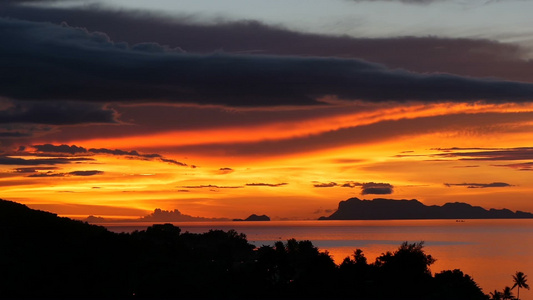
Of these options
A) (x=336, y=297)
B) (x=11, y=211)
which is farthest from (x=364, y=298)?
(x=11, y=211)

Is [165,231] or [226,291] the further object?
[165,231]

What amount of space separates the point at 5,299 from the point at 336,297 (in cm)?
4017

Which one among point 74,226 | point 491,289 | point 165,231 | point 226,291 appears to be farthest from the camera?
point 491,289

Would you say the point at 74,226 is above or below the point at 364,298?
above

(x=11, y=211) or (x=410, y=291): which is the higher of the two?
(x=11, y=211)

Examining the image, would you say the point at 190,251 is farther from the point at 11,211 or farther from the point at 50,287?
the point at 50,287

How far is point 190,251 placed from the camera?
132125 mm

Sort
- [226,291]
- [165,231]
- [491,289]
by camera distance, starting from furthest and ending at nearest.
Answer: [491,289] < [165,231] < [226,291]

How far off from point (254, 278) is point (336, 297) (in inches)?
448

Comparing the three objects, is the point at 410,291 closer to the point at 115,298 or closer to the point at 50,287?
the point at 115,298

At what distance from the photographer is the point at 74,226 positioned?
118 m

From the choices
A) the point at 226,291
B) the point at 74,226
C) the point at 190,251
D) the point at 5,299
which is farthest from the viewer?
the point at 190,251

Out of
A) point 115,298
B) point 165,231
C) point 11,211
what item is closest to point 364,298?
point 115,298

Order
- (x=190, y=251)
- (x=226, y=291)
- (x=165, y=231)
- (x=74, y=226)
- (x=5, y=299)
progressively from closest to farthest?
1. (x=5, y=299)
2. (x=226, y=291)
3. (x=74, y=226)
4. (x=190, y=251)
5. (x=165, y=231)
